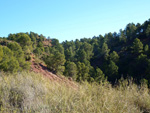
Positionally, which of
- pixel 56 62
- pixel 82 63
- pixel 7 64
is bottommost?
pixel 82 63

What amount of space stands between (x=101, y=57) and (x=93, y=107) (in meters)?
42.9

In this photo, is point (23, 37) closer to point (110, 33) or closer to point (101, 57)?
point (101, 57)

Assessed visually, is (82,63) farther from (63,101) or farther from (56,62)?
(63,101)

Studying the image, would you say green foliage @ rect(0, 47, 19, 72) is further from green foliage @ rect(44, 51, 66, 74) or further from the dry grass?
the dry grass

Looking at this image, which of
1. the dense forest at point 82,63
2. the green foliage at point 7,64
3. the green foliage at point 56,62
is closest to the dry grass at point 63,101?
the dense forest at point 82,63

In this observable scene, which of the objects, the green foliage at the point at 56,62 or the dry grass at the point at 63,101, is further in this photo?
the green foliage at the point at 56,62

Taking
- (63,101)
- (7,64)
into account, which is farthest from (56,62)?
(63,101)

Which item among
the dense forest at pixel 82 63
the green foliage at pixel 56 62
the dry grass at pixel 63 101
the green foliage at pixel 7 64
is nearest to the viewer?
the dry grass at pixel 63 101

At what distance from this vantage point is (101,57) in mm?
43875

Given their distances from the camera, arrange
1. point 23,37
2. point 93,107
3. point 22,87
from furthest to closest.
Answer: point 23,37
point 22,87
point 93,107

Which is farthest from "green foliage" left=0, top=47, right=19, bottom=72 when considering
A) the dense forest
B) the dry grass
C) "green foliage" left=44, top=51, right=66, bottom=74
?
the dry grass

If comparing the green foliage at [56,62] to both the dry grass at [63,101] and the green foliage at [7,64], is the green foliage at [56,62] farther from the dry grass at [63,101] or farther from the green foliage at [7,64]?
the dry grass at [63,101]

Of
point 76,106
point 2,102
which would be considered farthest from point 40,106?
point 2,102

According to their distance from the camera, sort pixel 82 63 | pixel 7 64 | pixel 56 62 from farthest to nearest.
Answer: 1. pixel 82 63
2. pixel 56 62
3. pixel 7 64
